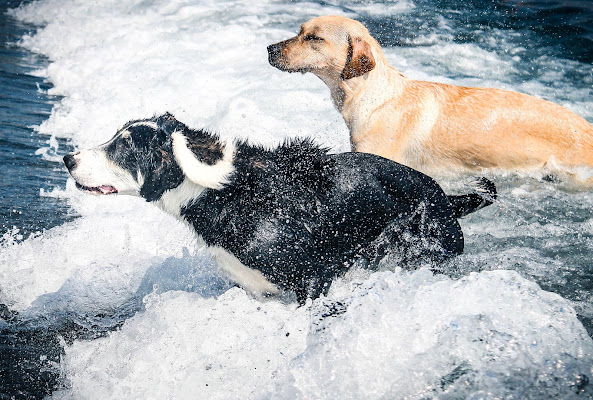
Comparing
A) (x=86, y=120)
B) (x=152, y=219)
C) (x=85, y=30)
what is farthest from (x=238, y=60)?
(x=152, y=219)

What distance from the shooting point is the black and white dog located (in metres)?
3.45

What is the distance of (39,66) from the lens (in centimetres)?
988

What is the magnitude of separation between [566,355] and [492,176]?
7.62 ft

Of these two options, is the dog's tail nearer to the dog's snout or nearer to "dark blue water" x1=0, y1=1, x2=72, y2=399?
the dog's snout

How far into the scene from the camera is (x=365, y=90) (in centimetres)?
486

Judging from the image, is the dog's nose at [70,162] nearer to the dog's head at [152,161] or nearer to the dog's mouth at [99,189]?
the dog's head at [152,161]

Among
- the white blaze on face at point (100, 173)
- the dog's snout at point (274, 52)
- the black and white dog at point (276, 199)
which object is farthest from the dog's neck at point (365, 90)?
the white blaze on face at point (100, 173)

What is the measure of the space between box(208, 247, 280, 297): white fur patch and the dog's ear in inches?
81.0

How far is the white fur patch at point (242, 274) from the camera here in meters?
3.43

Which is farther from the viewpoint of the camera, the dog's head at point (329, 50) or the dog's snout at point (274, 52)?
the dog's snout at point (274, 52)

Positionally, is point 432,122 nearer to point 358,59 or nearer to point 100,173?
point 358,59

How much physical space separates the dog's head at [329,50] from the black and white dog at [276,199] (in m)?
1.29

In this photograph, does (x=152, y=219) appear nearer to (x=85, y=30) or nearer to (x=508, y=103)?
(x=508, y=103)

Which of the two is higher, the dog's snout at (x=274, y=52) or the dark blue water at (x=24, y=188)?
the dog's snout at (x=274, y=52)
